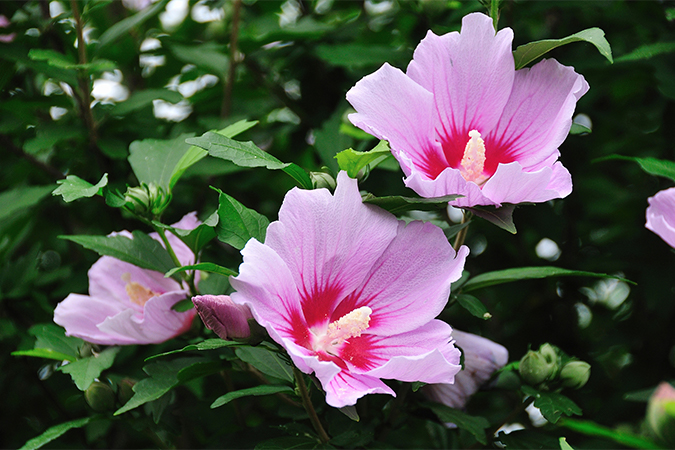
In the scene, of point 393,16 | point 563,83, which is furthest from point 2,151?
point 563,83

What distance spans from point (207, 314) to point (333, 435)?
37 centimetres

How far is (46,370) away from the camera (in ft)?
5.05

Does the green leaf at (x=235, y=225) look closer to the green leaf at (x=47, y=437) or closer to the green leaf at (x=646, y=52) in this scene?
the green leaf at (x=47, y=437)

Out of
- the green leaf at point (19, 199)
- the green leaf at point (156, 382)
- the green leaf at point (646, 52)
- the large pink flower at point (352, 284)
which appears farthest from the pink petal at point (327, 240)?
the green leaf at point (19, 199)

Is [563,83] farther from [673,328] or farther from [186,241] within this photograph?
[673,328]

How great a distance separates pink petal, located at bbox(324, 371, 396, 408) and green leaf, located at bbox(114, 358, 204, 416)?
270 millimetres

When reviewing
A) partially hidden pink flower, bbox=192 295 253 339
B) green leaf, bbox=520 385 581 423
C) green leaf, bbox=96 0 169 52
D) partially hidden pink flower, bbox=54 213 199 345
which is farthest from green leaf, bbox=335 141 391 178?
green leaf, bbox=96 0 169 52

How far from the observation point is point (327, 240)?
840 millimetres

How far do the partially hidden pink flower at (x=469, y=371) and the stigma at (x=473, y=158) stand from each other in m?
0.29

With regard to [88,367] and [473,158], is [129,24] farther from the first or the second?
[473,158]

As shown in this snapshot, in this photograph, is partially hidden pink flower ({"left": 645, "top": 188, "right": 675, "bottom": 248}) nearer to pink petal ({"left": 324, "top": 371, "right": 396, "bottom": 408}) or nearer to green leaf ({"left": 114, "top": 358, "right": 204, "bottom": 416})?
pink petal ({"left": 324, "top": 371, "right": 396, "bottom": 408})

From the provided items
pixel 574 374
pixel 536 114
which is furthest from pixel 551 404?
pixel 536 114

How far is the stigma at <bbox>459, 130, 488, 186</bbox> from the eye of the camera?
92cm

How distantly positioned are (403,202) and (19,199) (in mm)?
994
